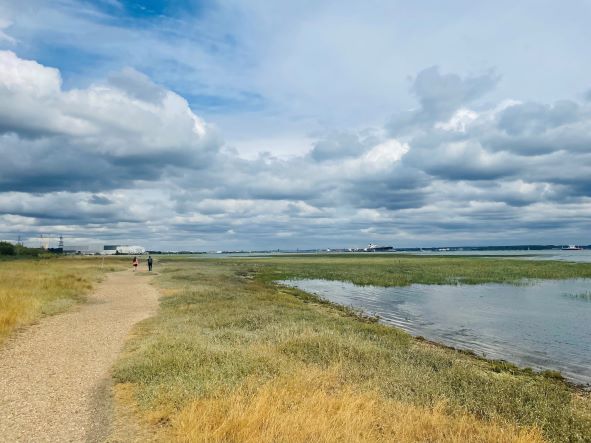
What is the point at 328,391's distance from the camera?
38.6ft

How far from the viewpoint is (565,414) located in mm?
10961

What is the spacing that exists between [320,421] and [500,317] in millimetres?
26005

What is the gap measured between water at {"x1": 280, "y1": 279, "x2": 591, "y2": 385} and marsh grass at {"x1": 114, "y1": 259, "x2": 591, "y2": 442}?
3156mm

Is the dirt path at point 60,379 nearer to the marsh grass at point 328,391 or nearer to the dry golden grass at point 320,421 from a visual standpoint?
the marsh grass at point 328,391

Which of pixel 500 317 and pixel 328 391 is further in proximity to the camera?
pixel 500 317

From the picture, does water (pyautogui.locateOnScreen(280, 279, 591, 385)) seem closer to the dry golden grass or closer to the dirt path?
the dry golden grass

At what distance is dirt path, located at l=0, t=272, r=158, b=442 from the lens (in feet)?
30.5

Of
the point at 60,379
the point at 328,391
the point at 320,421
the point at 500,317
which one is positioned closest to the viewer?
the point at 320,421

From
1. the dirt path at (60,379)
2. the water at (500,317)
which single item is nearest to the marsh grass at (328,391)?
the dirt path at (60,379)

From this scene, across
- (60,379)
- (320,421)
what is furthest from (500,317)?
(60,379)

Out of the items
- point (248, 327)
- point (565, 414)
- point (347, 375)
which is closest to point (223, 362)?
point (347, 375)

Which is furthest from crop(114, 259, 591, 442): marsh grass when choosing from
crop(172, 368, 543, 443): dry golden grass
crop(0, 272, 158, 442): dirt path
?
crop(0, 272, 158, 442): dirt path

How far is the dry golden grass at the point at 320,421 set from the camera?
27.3 feet

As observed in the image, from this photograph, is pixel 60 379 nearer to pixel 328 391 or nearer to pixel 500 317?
pixel 328 391
